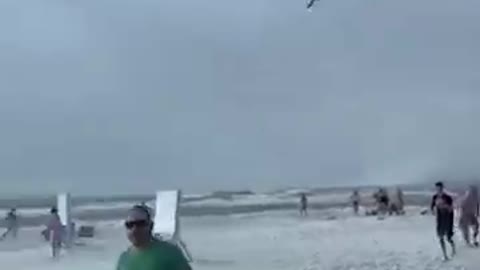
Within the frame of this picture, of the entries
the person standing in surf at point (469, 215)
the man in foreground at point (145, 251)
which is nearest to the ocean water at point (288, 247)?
the person standing in surf at point (469, 215)

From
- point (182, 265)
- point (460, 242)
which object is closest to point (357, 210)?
point (460, 242)

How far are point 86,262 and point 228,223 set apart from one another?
84.0 feet

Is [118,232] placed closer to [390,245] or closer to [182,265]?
[390,245]

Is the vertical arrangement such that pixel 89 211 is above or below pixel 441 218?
above

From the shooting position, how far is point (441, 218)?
2077 cm

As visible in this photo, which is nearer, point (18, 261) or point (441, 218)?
point (441, 218)

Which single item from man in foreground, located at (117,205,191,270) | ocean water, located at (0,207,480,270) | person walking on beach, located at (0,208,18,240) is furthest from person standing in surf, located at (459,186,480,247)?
person walking on beach, located at (0,208,18,240)

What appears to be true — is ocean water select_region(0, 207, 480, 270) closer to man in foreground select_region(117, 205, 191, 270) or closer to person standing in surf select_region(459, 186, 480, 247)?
person standing in surf select_region(459, 186, 480, 247)

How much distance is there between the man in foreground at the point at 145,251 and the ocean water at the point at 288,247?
556 inches

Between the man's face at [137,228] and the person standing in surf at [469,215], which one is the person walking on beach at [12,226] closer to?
the person standing in surf at [469,215]

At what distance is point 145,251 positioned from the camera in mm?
6020

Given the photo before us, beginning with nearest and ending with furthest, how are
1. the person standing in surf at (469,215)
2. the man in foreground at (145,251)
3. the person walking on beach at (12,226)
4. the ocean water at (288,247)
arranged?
1. the man in foreground at (145,251)
2. the ocean water at (288,247)
3. the person standing in surf at (469,215)
4. the person walking on beach at (12,226)

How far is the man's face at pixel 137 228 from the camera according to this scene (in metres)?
6.00

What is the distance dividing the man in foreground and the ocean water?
1413cm
